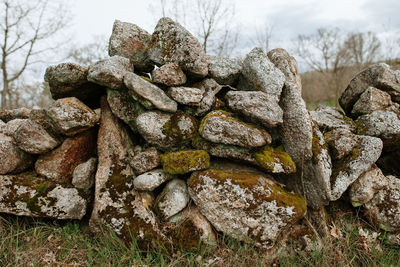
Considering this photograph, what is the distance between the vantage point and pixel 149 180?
3.03 metres

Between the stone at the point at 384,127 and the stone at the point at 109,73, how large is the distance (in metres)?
3.80

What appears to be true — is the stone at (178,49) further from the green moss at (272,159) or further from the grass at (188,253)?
the grass at (188,253)

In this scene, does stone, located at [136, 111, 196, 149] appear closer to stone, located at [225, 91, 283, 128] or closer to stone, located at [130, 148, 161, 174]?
stone, located at [130, 148, 161, 174]

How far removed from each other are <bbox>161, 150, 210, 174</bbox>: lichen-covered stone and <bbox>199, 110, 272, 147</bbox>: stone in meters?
0.28

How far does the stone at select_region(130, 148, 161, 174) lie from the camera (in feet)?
10.5

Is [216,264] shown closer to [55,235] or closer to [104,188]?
[104,188]

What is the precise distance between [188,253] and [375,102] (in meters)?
3.75

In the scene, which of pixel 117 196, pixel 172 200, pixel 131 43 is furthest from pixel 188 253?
pixel 131 43

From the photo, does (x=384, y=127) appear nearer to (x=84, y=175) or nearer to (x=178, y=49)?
(x=178, y=49)

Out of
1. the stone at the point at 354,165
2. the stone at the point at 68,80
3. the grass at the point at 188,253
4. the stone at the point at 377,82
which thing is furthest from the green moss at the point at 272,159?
the stone at the point at 68,80

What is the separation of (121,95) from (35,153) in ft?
5.01

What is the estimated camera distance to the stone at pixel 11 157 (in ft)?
10.8

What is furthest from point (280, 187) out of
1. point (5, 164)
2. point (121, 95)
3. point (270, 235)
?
point (5, 164)

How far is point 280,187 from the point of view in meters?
3.20
